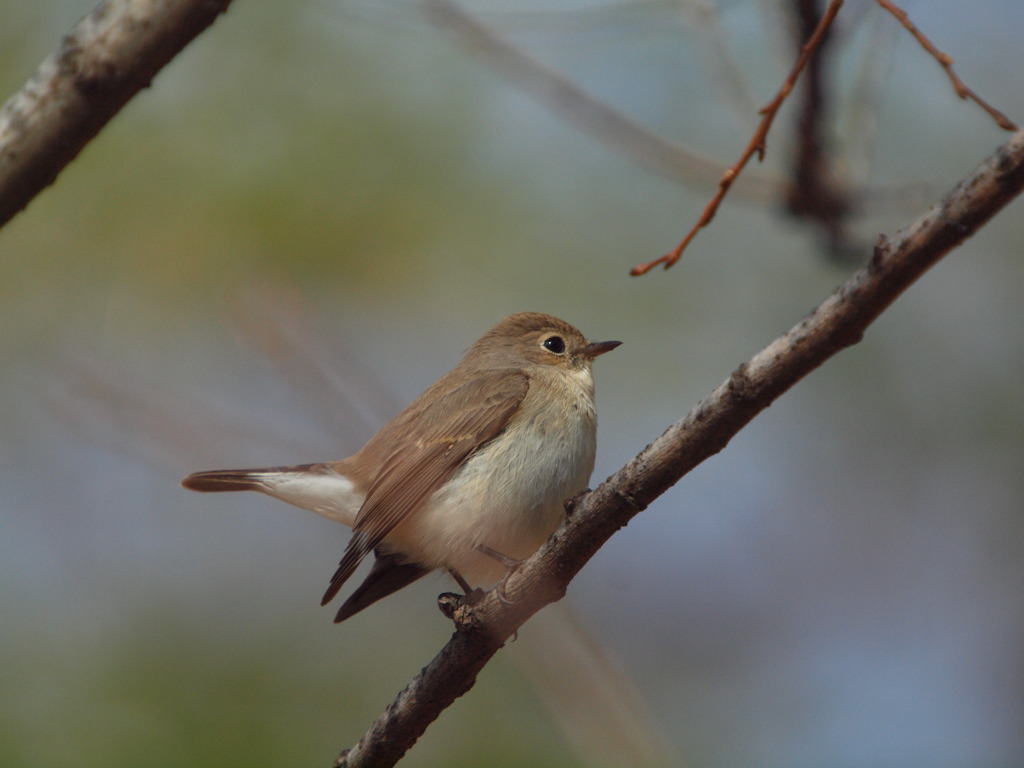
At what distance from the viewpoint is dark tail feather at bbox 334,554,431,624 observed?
14.4ft

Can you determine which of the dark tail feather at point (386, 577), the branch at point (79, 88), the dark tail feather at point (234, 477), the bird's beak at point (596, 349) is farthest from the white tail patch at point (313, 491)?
the branch at point (79, 88)

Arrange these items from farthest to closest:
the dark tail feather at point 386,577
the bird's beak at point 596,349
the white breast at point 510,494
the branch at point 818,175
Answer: the branch at point 818,175 < the bird's beak at point 596,349 < the dark tail feather at point 386,577 < the white breast at point 510,494

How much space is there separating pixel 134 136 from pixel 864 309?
22.6 feet

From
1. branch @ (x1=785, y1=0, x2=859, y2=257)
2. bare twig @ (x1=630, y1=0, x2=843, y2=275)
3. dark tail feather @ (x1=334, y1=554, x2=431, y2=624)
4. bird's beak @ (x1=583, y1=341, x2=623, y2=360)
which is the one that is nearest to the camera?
bare twig @ (x1=630, y1=0, x2=843, y2=275)

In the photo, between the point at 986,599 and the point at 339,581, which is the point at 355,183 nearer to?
the point at 339,581

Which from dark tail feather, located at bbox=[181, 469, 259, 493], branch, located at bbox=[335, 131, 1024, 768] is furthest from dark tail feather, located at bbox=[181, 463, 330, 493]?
branch, located at bbox=[335, 131, 1024, 768]

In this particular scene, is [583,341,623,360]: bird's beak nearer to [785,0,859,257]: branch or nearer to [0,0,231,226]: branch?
[785,0,859,257]: branch

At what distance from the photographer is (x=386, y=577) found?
4.40 metres

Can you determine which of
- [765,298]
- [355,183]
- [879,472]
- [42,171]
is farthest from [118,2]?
[879,472]

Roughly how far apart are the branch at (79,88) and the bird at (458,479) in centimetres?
197

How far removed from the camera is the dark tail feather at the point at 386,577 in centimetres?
438

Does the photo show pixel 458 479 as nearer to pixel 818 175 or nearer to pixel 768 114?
pixel 768 114

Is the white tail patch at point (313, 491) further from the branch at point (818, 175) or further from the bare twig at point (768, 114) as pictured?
the branch at point (818, 175)

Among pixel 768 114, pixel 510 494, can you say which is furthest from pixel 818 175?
pixel 768 114
